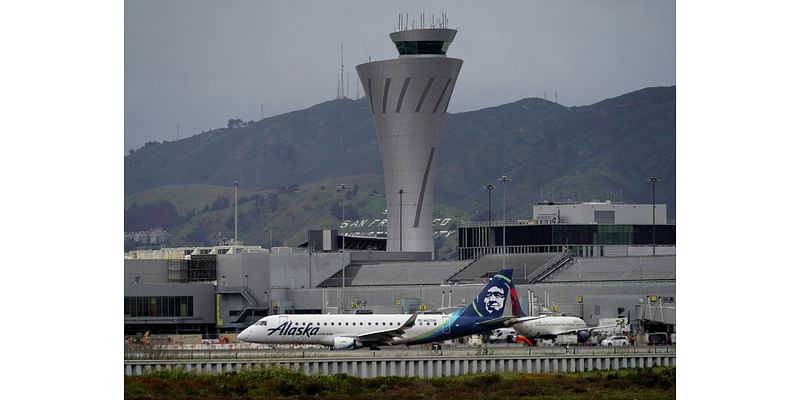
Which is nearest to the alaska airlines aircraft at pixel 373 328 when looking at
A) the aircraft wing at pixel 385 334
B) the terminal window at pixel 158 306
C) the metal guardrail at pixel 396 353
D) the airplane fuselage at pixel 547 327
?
the aircraft wing at pixel 385 334

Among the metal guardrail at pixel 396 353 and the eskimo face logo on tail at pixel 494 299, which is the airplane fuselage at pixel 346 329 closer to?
the eskimo face logo on tail at pixel 494 299

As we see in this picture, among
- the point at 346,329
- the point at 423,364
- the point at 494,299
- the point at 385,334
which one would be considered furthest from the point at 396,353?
the point at 494,299

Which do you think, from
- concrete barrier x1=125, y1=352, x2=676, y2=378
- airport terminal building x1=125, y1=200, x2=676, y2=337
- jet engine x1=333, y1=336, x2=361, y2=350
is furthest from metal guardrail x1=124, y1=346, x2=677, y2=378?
airport terminal building x1=125, y1=200, x2=676, y2=337

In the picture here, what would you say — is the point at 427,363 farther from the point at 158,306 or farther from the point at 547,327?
the point at 158,306

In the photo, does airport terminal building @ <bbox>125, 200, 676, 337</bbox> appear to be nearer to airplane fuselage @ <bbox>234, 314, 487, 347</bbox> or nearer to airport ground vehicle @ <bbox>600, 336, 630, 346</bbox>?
airport ground vehicle @ <bbox>600, 336, 630, 346</bbox>

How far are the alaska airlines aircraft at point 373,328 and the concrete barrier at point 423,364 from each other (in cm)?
1468

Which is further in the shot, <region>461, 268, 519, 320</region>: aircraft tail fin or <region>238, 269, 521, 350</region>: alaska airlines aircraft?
<region>461, 268, 519, 320</region>: aircraft tail fin

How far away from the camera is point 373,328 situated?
316ft

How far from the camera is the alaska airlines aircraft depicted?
95.9m

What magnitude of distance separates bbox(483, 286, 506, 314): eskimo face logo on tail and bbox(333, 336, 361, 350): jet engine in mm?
9113

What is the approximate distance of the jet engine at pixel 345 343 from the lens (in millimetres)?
94625
